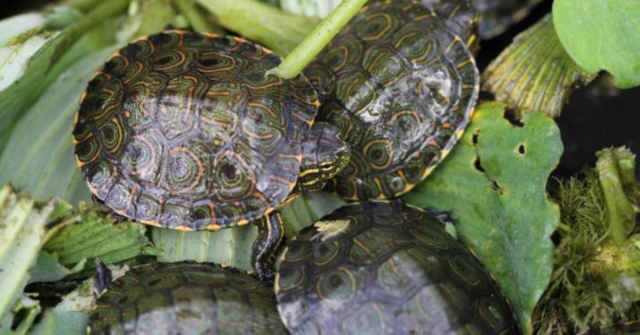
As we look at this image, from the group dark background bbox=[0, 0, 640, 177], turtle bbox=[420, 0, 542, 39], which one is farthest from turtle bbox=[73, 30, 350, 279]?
turtle bbox=[420, 0, 542, 39]

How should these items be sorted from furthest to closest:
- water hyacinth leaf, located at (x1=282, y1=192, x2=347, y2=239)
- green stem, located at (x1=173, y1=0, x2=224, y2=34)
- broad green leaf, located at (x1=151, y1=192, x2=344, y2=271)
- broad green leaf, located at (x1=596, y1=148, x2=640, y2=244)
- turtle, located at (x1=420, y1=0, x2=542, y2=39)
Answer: turtle, located at (x1=420, y1=0, x2=542, y2=39)
green stem, located at (x1=173, y1=0, x2=224, y2=34)
water hyacinth leaf, located at (x1=282, y1=192, x2=347, y2=239)
broad green leaf, located at (x1=151, y1=192, x2=344, y2=271)
broad green leaf, located at (x1=596, y1=148, x2=640, y2=244)

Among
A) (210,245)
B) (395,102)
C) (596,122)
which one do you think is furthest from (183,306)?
(596,122)

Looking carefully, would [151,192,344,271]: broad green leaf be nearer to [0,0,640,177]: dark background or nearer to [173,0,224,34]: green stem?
[173,0,224,34]: green stem

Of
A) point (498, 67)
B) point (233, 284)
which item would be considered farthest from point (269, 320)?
point (498, 67)

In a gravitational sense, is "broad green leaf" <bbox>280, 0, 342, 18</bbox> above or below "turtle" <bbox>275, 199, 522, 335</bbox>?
above

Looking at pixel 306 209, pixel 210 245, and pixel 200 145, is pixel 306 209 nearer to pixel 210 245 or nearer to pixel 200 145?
pixel 210 245

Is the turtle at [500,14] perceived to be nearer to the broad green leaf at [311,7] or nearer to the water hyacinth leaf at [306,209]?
the broad green leaf at [311,7]

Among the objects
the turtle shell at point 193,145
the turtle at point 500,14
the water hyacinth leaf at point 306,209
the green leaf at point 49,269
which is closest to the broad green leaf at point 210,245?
the water hyacinth leaf at point 306,209
